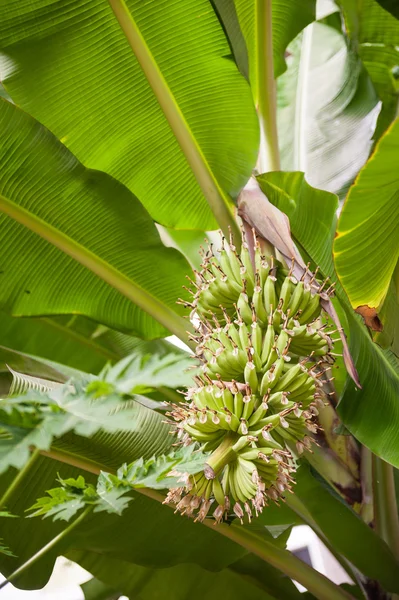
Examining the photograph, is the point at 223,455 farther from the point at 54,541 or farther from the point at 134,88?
the point at 134,88

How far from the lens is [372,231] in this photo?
94cm

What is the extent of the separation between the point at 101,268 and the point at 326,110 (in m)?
0.79

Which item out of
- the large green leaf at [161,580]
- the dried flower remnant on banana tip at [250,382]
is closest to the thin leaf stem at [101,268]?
the dried flower remnant on banana tip at [250,382]

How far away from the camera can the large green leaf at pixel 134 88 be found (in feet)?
3.64

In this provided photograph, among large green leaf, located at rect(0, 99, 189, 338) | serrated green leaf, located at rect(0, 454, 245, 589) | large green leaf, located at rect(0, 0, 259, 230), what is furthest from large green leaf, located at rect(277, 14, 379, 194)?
serrated green leaf, located at rect(0, 454, 245, 589)

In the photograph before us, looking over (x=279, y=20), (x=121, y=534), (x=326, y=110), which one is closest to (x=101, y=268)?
(x=121, y=534)

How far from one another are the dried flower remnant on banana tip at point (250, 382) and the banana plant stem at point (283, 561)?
325 mm

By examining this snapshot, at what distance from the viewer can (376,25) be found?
5.25ft

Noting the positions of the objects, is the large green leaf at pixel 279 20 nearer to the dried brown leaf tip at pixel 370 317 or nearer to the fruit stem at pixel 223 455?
the dried brown leaf tip at pixel 370 317

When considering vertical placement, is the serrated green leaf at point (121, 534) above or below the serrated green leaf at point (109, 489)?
below

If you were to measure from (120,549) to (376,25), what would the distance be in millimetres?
1369

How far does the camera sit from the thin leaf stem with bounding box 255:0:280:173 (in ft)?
4.02

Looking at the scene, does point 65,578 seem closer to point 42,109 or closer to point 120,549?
point 120,549

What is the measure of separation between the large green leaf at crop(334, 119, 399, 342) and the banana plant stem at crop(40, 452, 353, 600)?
0.50 m
